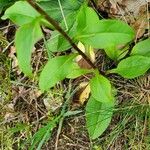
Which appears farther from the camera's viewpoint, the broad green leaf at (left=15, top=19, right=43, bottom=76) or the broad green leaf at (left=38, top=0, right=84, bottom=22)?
the broad green leaf at (left=38, top=0, right=84, bottom=22)

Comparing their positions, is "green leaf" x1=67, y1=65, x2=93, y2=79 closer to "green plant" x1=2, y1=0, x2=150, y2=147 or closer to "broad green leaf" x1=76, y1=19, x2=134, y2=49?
"green plant" x1=2, y1=0, x2=150, y2=147

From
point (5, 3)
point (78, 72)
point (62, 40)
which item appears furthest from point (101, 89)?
point (5, 3)

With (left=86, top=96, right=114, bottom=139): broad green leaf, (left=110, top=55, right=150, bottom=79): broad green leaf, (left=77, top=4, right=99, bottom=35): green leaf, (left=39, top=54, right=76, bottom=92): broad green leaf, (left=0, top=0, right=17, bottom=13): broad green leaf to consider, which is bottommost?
(left=86, top=96, right=114, bottom=139): broad green leaf

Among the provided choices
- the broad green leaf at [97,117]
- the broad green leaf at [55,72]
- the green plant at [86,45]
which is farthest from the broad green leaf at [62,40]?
the broad green leaf at [97,117]

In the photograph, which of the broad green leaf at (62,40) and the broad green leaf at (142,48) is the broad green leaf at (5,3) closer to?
the broad green leaf at (62,40)

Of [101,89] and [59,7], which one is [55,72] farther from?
[59,7]

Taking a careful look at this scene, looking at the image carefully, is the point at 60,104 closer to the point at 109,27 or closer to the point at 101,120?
the point at 101,120

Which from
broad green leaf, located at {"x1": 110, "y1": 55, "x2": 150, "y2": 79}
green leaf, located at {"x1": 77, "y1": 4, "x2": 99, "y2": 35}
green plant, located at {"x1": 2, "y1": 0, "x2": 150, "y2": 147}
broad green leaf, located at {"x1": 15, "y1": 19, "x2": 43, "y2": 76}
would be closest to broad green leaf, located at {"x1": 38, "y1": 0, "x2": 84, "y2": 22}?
green plant, located at {"x1": 2, "y1": 0, "x2": 150, "y2": 147}
